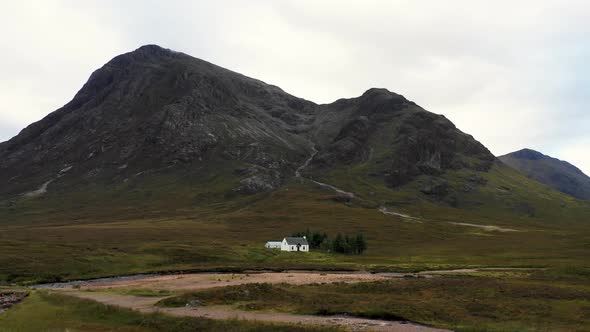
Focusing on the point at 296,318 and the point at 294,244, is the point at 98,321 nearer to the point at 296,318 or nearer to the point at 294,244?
the point at 296,318

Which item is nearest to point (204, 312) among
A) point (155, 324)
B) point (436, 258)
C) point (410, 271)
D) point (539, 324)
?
point (155, 324)

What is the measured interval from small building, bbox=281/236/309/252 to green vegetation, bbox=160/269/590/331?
79960mm

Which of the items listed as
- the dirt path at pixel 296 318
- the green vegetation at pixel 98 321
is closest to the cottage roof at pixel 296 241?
the dirt path at pixel 296 318

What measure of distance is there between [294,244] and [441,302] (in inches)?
3901

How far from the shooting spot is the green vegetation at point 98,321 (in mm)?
36156

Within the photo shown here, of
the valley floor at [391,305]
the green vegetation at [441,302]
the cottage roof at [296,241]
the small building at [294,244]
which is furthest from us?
the cottage roof at [296,241]

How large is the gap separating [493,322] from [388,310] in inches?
370

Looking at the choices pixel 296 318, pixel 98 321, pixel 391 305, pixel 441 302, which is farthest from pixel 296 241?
pixel 98 321

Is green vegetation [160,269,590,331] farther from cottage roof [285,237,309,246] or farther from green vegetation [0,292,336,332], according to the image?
cottage roof [285,237,309,246]

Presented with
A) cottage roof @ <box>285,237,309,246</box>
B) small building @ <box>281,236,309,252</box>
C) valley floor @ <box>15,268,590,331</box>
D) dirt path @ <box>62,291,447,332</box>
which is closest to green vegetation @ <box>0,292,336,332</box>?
valley floor @ <box>15,268,590,331</box>

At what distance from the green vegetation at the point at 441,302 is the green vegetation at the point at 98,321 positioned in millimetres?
7804

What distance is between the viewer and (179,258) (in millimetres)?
116938

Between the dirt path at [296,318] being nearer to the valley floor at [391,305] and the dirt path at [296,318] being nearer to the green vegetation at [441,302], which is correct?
the valley floor at [391,305]

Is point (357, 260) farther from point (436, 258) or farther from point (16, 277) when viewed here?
point (16, 277)
